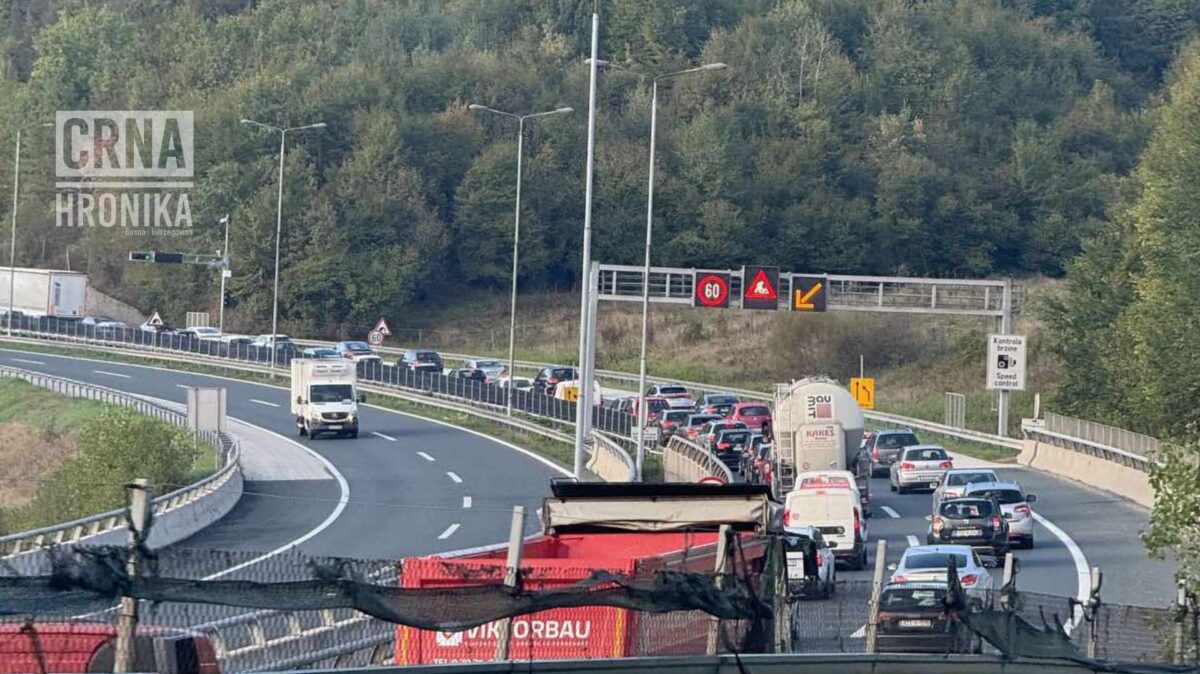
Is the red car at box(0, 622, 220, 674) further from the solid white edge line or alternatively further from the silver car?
Answer: the solid white edge line

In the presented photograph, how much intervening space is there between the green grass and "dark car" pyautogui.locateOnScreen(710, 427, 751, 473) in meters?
22.8

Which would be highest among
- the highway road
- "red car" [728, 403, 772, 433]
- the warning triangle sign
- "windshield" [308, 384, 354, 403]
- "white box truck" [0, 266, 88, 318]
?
the warning triangle sign

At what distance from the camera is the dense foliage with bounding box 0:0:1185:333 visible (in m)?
104

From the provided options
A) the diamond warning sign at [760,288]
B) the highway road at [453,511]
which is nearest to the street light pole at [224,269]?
the highway road at [453,511]

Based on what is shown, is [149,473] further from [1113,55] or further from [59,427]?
Result: [1113,55]

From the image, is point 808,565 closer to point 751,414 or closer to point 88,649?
point 88,649

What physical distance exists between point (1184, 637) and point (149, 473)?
33.6 m

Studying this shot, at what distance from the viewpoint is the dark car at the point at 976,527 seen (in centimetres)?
3525

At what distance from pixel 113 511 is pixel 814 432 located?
61.6ft

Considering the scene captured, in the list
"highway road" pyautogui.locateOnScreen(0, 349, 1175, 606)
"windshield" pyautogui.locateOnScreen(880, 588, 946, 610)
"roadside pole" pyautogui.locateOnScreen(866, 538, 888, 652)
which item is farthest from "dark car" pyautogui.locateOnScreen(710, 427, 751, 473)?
"roadside pole" pyautogui.locateOnScreen(866, 538, 888, 652)

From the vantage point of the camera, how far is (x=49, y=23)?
146m

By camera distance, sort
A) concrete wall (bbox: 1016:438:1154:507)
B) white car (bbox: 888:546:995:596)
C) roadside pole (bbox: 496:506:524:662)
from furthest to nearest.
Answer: concrete wall (bbox: 1016:438:1154:507)
white car (bbox: 888:546:995:596)
roadside pole (bbox: 496:506:524:662)

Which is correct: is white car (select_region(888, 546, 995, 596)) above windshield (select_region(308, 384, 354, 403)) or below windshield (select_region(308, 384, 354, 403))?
below

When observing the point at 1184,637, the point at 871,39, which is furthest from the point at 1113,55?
the point at 1184,637
